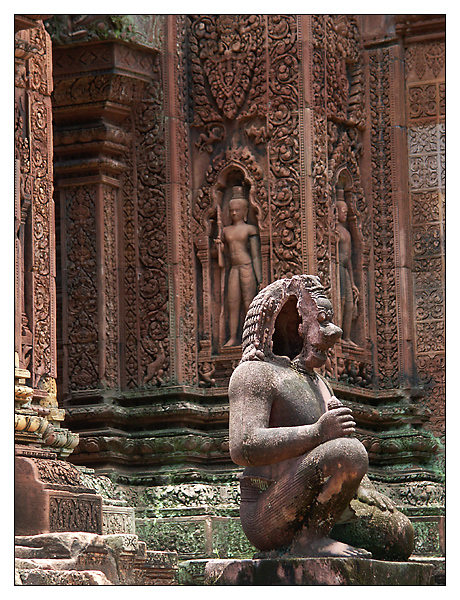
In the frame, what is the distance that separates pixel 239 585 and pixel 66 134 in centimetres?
901

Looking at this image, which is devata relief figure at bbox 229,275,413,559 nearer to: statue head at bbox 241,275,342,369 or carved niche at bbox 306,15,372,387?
statue head at bbox 241,275,342,369

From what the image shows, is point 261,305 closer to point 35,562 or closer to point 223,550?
point 35,562

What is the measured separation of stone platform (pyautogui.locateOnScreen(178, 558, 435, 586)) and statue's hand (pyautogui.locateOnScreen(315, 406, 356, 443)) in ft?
2.64

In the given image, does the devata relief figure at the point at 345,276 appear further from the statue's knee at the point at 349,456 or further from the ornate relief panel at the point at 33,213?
the statue's knee at the point at 349,456

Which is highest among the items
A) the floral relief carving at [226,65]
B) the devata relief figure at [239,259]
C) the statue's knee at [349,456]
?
the floral relief carving at [226,65]

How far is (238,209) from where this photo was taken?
17.6 meters

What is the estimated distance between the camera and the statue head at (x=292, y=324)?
10.4 metres

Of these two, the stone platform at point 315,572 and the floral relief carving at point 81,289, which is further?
the floral relief carving at point 81,289

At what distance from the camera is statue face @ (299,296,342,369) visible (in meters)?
10.5

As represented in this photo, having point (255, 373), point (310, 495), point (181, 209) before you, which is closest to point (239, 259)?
point (181, 209)

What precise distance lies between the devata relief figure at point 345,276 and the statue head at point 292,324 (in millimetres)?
7401

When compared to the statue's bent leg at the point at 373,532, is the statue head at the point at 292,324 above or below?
above

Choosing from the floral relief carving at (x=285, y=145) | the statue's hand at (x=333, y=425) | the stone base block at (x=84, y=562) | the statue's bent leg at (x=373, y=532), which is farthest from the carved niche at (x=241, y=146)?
the statue's hand at (x=333, y=425)

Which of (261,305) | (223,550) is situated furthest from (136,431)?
(261,305)
